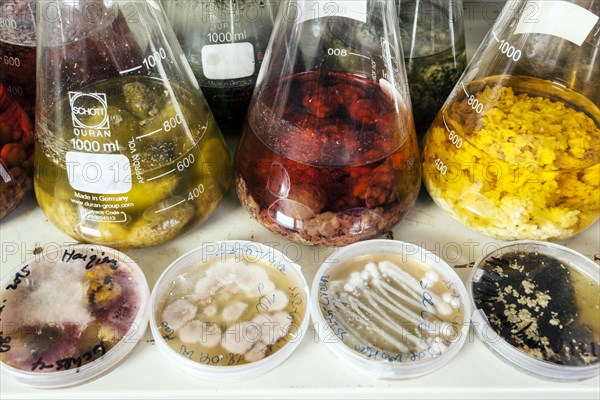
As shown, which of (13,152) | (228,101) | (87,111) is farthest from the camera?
(228,101)

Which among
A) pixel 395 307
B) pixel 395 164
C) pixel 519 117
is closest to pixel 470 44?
pixel 519 117

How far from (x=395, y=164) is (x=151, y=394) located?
1.34 feet

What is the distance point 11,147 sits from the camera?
2.65 ft

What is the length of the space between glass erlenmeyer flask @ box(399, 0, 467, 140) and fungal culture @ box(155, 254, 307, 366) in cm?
37

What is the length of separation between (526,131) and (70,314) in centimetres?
63

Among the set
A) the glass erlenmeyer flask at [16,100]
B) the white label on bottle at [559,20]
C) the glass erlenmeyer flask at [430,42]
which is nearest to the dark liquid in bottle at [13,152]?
the glass erlenmeyer flask at [16,100]

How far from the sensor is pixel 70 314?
734mm

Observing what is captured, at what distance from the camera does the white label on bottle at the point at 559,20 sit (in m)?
0.72

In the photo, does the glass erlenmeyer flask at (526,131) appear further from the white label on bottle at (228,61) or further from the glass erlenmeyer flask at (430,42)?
the white label on bottle at (228,61)

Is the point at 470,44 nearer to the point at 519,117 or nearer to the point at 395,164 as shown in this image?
the point at 519,117

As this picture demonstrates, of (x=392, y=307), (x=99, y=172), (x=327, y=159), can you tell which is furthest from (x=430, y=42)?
(x=99, y=172)

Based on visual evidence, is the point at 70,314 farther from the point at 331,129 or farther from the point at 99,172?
the point at 331,129

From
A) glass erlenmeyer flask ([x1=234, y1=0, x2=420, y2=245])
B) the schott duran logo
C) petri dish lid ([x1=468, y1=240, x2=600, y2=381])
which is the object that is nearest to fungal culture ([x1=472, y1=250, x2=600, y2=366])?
petri dish lid ([x1=468, y1=240, x2=600, y2=381])

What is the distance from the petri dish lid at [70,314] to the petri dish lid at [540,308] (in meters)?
0.44
